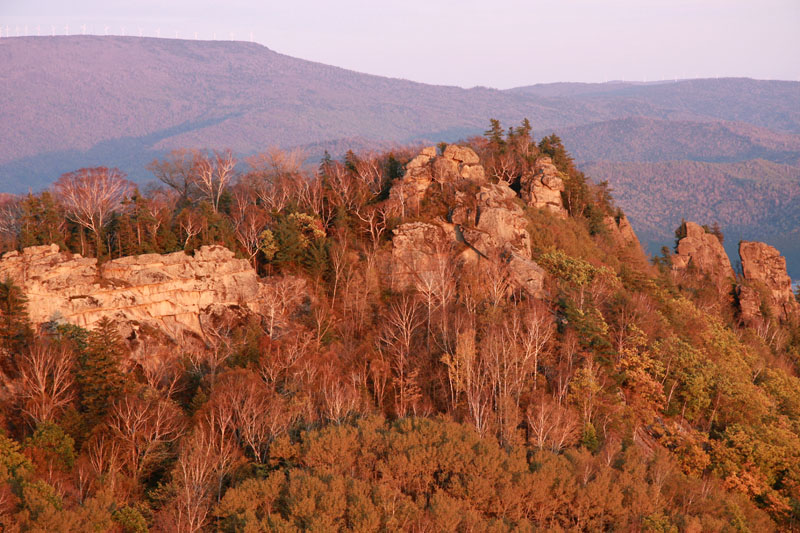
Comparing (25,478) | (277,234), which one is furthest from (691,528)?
(277,234)

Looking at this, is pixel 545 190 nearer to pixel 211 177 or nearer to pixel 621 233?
pixel 621 233

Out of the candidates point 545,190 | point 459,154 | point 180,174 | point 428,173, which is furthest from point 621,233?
point 180,174

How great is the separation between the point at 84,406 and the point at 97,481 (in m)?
8.15

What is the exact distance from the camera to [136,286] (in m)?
A: 43.9

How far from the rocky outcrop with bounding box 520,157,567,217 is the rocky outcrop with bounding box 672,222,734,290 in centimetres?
1879

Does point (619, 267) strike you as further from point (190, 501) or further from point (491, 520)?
point (190, 501)

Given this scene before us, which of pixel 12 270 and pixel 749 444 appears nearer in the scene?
pixel 749 444

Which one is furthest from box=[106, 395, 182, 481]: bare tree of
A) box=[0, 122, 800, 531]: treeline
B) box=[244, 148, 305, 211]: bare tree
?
box=[244, 148, 305, 211]: bare tree

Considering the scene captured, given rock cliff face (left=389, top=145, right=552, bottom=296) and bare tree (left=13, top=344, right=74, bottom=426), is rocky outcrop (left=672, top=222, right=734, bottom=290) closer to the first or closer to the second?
rock cliff face (left=389, top=145, right=552, bottom=296)

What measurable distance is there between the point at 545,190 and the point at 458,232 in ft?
47.7

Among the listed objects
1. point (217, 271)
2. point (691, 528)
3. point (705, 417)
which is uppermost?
point (217, 271)

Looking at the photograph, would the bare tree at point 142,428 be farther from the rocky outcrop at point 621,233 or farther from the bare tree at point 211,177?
the rocky outcrop at point 621,233

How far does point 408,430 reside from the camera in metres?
31.7

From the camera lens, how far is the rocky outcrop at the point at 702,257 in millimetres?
73750
